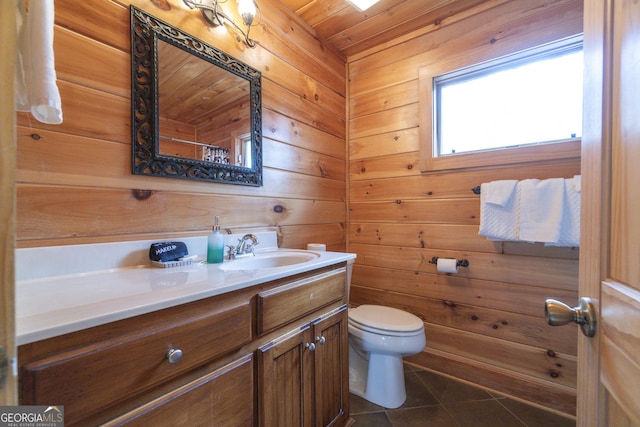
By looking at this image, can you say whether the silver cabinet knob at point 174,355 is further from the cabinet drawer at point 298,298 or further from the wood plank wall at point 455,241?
the wood plank wall at point 455,241

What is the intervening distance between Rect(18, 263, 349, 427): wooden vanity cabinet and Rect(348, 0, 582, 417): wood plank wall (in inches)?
35.9

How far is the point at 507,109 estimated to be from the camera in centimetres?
169

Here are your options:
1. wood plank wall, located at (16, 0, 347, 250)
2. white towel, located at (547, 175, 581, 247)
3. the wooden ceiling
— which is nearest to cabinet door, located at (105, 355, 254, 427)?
wood plank wall, located at (16, 0, 347, 250)

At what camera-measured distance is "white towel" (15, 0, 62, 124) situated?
2.02 feet

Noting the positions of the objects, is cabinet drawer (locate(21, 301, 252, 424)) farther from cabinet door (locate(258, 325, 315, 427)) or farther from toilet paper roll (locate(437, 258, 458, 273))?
toilet paper roll (locate(437, 258, 458, 273))

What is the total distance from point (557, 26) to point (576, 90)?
14.6 inches

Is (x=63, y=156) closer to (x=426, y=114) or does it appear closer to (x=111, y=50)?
(x=111, y=50)

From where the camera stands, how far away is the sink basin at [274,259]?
1277 millimetres

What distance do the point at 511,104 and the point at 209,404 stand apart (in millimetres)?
2164

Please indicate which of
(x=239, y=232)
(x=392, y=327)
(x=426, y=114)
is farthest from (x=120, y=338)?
(x=426, y=114)

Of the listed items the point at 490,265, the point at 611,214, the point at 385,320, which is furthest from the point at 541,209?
the point at 611,214

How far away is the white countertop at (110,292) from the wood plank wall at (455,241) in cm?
117

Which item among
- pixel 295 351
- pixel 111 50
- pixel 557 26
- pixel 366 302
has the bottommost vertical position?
pixel 366 302

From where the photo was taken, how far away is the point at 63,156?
892mm
